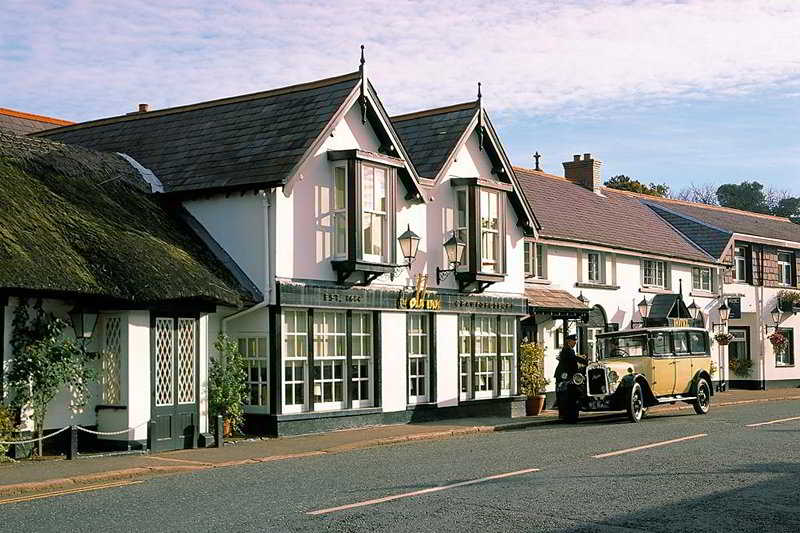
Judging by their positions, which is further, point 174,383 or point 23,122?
point 23,122

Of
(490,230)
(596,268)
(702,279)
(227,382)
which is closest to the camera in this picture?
(227,382)

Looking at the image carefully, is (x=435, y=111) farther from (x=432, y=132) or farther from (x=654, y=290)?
(x=654, y=290)

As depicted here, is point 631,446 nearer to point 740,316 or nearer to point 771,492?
point 771,492

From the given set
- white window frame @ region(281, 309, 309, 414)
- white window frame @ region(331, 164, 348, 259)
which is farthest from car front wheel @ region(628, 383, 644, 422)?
white window frame @ region(281, 309, 309, 414)

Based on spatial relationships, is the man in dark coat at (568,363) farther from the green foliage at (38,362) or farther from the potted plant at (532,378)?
the green foliage at (38,362)

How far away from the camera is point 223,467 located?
54.6 ft

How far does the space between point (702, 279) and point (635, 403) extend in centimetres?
1822

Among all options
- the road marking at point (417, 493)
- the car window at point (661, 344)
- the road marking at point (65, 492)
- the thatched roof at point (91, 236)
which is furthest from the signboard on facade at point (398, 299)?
the road marking at point (417, 493)

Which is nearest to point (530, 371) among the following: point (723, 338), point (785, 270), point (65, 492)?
point (723, 338)

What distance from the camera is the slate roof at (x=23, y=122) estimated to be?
93.9 feet

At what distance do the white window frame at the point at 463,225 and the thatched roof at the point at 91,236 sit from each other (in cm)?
699

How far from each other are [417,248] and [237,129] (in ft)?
15.9

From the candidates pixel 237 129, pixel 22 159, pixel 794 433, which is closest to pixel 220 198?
pixel 237 129

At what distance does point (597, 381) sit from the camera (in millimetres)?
24391
